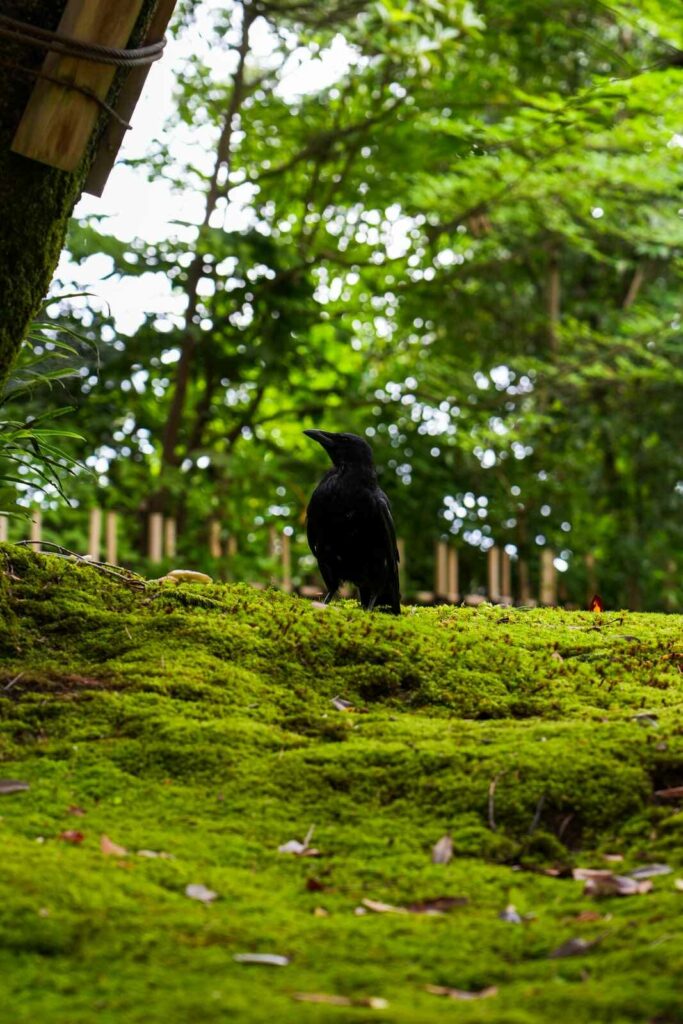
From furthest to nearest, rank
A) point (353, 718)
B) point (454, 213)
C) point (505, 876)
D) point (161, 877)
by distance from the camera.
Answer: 1. point (454, 213)
2. point (353, 718)
3. point (505, 876)
4. point (161, 877)

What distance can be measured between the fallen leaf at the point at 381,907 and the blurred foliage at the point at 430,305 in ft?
18.0

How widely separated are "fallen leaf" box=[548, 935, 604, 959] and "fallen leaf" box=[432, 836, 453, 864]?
0.48 m

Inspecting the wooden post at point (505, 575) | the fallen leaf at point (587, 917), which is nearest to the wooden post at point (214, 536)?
the wooden post at point (505, 575)

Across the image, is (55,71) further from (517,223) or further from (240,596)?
(517,223)

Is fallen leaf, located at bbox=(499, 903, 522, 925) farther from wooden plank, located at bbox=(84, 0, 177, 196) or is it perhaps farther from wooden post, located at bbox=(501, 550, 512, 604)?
wooden post, located at bbox=(501, 550, 512, 604)

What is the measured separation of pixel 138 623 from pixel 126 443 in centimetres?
625

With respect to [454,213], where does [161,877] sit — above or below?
below

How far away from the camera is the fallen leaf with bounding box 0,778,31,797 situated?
267 cm

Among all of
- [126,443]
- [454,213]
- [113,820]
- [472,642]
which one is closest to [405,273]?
[454,213]

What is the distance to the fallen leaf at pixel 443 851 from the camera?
249 cm

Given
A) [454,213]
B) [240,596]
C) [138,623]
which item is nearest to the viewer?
[138,623]

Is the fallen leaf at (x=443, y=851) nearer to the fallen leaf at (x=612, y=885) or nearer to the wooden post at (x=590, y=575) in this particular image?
the fallen leaf at (x=612, y=885)

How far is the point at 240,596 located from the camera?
13.9 feet

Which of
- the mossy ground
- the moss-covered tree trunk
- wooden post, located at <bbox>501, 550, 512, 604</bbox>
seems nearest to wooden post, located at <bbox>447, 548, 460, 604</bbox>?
wooden post, located at <bbox>501, 550, 512, 604</bbox>
